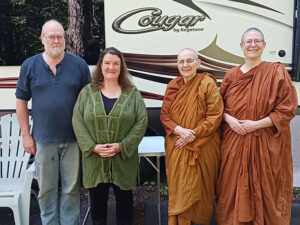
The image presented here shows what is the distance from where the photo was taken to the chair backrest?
10.1 ft

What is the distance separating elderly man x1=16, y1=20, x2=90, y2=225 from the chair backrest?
609 millimetres

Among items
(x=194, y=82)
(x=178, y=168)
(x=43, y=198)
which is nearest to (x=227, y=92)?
(x=194, y=82)

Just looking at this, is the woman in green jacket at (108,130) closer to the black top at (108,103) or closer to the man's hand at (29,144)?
the black top at (108,103)

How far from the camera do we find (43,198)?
2.55m

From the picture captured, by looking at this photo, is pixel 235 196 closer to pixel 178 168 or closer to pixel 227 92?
pixel 178 168

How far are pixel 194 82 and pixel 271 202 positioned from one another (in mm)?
1119

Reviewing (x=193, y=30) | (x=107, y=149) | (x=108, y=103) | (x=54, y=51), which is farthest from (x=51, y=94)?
(x=193, y=30)

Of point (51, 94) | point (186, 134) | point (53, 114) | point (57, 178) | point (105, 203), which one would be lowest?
point (105, 203)

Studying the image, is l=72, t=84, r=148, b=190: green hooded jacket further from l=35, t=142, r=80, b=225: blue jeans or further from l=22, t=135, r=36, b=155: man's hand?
l=22, t=135, r=36, b=155: man's hand

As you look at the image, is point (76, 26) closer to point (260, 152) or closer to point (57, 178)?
point (57, 178)

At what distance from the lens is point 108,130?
2336 millimetres

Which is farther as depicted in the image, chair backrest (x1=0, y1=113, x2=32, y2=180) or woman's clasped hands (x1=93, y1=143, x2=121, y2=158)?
chair backrest (x1=0, y1=113, x2=32, y2=180)

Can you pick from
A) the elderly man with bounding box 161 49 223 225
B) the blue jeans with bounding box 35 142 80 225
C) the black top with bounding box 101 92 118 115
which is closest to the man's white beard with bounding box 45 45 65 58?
the black top with bounding box 101 92 118 115

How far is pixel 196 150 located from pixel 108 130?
71 cm
